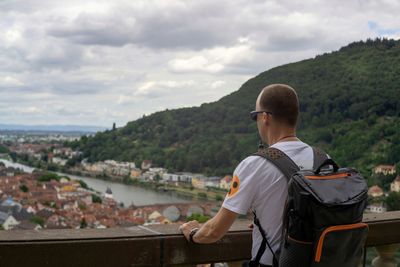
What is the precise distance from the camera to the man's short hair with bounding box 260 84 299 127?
172 centimetres

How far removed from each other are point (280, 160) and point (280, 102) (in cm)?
18

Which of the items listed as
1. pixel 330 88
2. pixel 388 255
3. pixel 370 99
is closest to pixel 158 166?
pixel 330 88

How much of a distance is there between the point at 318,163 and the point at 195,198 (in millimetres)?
56568

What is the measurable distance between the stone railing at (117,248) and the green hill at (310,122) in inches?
1086

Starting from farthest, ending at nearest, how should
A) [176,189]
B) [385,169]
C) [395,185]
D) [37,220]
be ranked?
[176,189] < [37,220] < [385,169] < [395,185]

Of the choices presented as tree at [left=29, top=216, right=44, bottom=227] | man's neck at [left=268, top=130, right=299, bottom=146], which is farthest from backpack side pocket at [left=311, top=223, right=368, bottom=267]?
tree at [left=29, top=216, right=44, bottom=227]

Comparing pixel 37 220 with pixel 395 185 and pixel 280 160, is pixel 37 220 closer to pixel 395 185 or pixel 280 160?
pixel 395 185

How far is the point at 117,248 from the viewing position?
1759 millimetres

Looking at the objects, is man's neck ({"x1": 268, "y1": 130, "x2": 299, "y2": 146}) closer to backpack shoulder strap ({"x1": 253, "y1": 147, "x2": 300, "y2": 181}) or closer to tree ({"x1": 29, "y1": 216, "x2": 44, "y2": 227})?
backpack shoulder strap ({"x1": 253, "y1": 147, "x2": 300, "y2": 181})

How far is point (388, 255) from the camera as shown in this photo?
2.57 metres

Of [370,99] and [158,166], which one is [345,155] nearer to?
[370,99]

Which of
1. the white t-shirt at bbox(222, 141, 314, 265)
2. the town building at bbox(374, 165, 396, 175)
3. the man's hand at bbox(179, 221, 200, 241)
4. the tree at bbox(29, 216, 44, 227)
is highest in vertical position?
the white t-shirt at bbox(222, 141, 314, 265)

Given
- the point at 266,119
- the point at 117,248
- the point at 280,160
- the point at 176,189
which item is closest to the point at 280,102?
the point at 266,119

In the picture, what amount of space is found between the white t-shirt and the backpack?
0.10m
